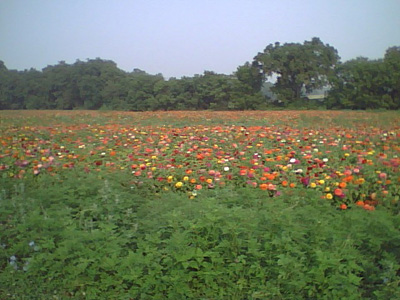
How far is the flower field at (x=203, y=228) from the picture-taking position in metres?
2.32

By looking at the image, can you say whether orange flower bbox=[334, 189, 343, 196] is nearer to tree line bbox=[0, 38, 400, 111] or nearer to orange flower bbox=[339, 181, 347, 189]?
orange flower bbox=[339, 181, 347, 189]

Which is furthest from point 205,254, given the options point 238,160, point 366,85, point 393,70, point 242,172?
point 366,85

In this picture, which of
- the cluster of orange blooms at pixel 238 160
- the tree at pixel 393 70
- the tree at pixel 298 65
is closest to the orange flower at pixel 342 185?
the cluster of orange blooms at pixel 238 160

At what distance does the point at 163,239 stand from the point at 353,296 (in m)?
1.36

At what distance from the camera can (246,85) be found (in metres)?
25.6

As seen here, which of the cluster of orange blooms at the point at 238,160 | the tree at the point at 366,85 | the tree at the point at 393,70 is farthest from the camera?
the tree at the point at 366,85

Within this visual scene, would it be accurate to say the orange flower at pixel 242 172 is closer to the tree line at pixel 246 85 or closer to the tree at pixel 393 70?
the tree line at pixel 246 85

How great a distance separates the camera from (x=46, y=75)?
1948 centimetres

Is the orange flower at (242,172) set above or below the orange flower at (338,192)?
above

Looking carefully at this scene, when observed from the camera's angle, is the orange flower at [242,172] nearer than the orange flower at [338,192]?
No

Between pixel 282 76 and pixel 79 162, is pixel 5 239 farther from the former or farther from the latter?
pixel 282 76

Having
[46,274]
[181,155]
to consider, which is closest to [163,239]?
[46,274]

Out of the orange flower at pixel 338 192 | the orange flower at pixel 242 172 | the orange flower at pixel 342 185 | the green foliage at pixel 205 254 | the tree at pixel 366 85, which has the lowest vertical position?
the green foliage at pixel 205 254

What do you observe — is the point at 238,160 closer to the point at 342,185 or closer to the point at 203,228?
the point at 342,185
